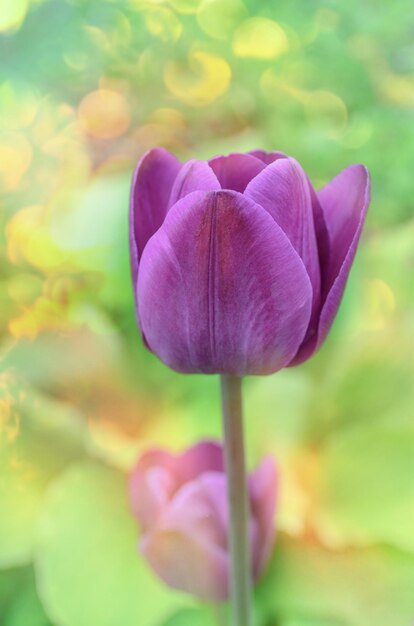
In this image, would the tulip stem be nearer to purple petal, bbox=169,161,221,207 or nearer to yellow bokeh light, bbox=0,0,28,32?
purple petal, bbox=169,161,221,207

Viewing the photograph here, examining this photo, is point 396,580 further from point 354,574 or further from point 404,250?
point 404,250

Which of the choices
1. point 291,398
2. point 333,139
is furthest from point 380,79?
point 291,398

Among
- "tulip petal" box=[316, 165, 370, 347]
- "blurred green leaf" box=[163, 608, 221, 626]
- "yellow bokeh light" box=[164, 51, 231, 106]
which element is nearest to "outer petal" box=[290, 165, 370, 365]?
"tulip petal" box=[316, 165, 370, 347]

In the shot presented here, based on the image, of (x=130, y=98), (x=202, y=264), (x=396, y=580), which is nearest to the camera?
(x=202, y=264)

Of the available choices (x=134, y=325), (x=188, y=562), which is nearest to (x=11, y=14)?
(x=134, y=325)

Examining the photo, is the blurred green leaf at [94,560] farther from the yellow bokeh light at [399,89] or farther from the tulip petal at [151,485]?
the yellow bokeh light at [399,89]

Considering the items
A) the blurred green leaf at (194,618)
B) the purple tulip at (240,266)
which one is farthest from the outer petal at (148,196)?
the blurred green leaf at (194,618)

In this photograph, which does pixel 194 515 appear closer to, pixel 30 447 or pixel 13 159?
pixel 30 447
